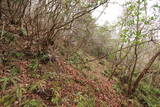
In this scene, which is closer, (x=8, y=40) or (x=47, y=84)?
(x=47, y=84)

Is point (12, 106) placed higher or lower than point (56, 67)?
lower

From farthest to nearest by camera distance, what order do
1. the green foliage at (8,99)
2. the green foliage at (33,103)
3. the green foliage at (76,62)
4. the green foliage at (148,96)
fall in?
the green foliage at (148,96) < the green foliage at (76,62) < the green foliage at (33,103) < the green foliage at (8,99)

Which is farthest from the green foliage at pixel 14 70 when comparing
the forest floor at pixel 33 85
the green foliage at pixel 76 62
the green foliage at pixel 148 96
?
the green foliage at pixel 148 96

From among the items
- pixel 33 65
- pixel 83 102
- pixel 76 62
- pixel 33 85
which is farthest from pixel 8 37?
pixel 76 62

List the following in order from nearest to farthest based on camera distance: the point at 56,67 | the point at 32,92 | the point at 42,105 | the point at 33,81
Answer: the point at 42,105 → the point at 32,92 → the point at 33,81 → the point at 56,67

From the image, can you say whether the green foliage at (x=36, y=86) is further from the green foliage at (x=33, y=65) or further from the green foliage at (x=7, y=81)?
the green foliage at (x=33, y=65)

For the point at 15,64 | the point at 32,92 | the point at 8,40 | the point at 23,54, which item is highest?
the point at 8,40

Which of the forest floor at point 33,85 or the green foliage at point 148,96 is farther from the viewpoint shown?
the green foliage at point 148,96

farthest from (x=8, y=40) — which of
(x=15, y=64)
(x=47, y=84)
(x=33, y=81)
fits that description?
(x=47, y=84)

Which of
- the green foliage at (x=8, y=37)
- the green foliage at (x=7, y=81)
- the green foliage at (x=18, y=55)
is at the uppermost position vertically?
the green foliage at (x=8, y=37)

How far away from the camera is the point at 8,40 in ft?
14.7

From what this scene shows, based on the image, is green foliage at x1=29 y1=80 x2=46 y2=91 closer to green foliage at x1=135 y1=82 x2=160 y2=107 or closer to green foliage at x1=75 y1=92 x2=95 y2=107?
green foliage at x1=75 y1=92 x2=95 y2=107

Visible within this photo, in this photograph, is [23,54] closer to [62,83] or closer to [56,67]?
[56,67]

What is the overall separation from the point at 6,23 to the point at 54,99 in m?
4.24
